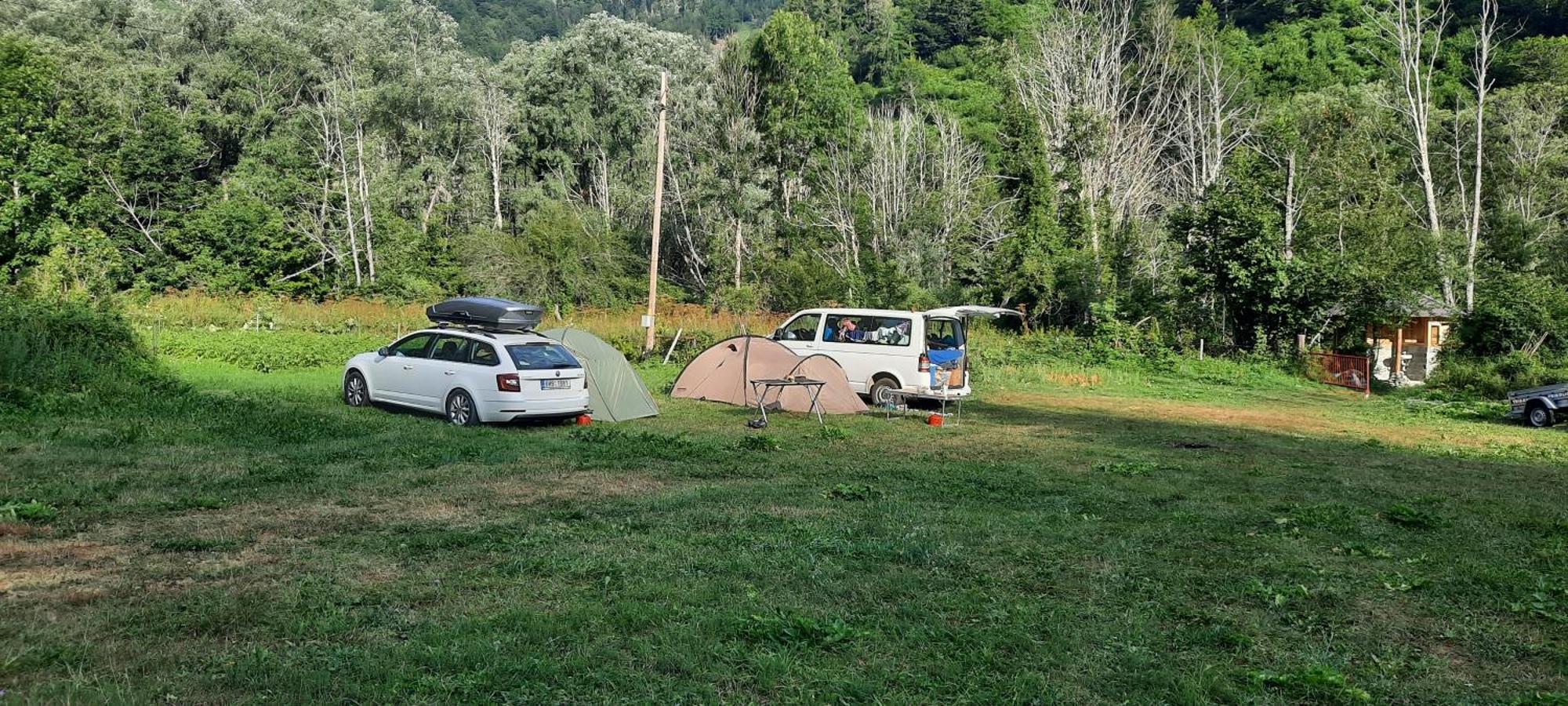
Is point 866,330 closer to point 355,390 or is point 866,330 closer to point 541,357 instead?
point 541,357

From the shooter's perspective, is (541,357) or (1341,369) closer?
(541,357)

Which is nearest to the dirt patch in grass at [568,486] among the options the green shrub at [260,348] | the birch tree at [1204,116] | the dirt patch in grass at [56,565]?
the dirt patch in grass at [56,565]

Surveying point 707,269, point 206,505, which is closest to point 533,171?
point 707,269

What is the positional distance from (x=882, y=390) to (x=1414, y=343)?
794 inches

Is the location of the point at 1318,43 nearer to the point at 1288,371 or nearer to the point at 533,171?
the point at 1288,371

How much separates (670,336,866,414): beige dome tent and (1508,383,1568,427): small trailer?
40.5ft

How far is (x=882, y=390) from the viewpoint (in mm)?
17297

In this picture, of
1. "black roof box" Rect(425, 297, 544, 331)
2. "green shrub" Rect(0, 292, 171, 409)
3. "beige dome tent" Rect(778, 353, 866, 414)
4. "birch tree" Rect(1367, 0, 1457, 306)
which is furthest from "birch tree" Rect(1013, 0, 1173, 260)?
"green shrub" Rect(0, 292, 171, 409)

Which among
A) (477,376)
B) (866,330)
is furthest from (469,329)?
(866,330)

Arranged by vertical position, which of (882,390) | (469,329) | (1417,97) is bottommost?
(882,390)

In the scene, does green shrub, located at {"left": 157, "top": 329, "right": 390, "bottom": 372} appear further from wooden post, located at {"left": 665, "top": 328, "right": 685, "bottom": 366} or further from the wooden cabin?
the wooden cabin

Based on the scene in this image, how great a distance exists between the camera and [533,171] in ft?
164

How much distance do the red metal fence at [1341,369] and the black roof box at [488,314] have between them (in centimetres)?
1998

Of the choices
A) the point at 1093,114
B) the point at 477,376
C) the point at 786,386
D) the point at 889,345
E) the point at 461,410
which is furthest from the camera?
the point at 1093,114
